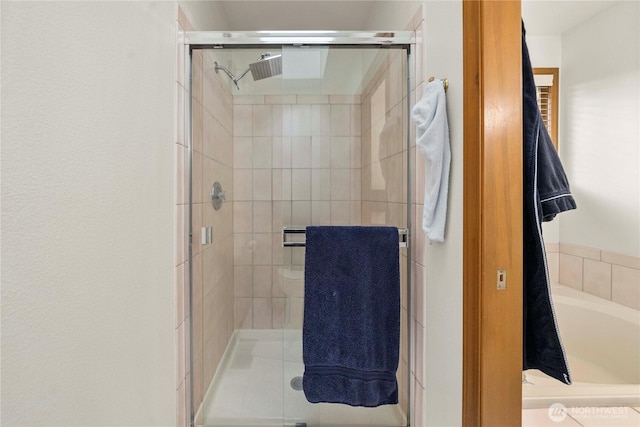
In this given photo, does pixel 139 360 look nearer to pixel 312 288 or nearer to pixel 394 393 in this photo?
pixel 312 288

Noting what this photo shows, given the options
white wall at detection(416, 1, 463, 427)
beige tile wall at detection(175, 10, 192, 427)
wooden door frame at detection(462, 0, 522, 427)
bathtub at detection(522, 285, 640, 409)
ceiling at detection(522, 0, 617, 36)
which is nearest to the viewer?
wooden door frame at detection(462, 0, 522, 427)

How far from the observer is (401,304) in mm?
1484

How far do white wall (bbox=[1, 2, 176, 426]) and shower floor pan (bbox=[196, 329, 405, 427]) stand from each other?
449mm

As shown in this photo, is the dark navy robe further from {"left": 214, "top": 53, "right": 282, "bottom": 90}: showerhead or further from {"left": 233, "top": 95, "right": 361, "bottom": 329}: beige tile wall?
{"left": 214, "top": 53, "right": 282, "bottom": 90}: showerhead

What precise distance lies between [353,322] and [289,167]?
0.75 metres

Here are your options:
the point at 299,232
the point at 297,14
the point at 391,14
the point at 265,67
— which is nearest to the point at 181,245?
the point at 299,232

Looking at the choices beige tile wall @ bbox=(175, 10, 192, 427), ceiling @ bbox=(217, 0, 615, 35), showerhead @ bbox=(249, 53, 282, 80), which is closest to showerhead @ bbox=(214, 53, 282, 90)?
showerhead @ bbox=(249, 53, 282, 80)

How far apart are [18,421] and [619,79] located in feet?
9.40

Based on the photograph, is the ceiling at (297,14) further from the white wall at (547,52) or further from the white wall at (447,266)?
the white wall at (547,52)

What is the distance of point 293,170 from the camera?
1.53 metres

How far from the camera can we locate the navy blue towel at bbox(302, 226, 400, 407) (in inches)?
54.0

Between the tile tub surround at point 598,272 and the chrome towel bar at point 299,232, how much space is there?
1400 millimetres

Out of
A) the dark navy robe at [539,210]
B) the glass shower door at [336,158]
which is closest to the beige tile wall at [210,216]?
the glass shower door at [336,158]

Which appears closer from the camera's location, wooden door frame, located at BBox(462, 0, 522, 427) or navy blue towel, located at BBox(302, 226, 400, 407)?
wooden door frame, located at BBox(462, 0, 522, 427)
